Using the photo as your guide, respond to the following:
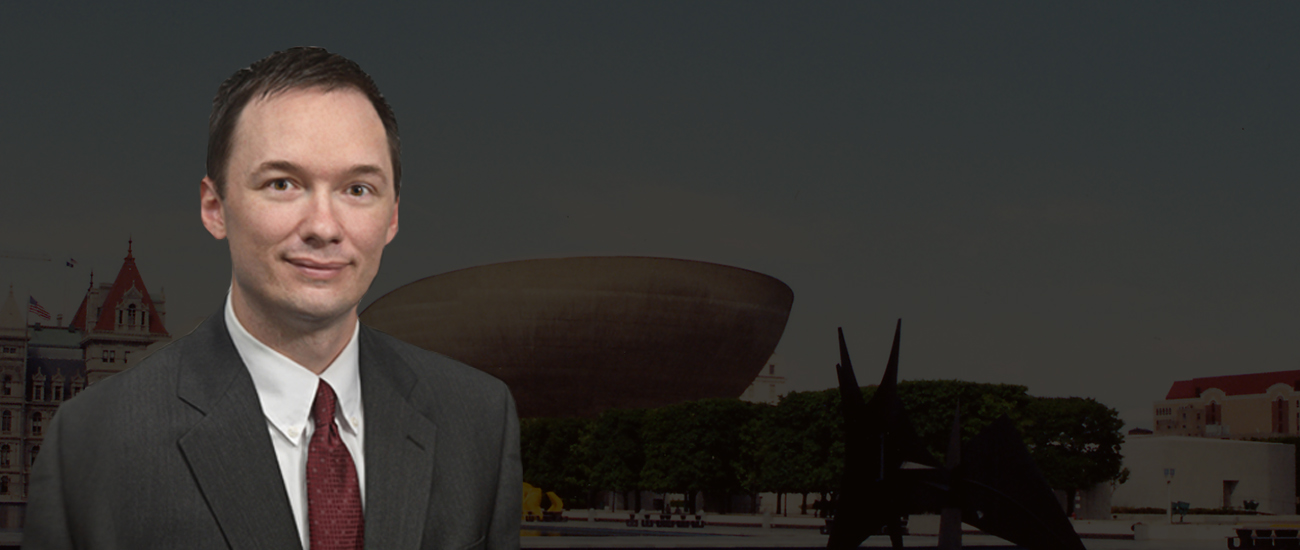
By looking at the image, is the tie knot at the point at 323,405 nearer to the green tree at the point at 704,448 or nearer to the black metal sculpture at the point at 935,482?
the black metal sculpture at the point at 935,482

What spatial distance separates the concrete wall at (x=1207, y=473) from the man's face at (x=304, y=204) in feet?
327

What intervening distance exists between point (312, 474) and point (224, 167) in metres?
0.74

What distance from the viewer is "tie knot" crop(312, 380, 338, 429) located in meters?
2.88

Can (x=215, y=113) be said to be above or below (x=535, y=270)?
below

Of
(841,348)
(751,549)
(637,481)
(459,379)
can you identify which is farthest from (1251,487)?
(459,379)

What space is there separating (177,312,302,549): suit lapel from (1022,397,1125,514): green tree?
76155 millimetres

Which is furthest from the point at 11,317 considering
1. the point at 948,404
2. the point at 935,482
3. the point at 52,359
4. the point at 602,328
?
the point at 935,482

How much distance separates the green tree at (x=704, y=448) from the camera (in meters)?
75.6

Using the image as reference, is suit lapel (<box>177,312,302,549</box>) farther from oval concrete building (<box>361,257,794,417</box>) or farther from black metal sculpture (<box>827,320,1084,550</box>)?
oval concrete building (<box>361,257,794,417</box>)

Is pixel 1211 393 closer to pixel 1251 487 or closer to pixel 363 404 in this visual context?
pixel 1251 487

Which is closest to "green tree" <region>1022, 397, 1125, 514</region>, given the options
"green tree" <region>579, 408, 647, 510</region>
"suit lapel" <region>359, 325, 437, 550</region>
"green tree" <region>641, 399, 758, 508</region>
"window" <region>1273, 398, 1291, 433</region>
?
"green tree" <region>641, 399, 758, 508</region>

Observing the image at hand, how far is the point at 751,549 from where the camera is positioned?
3531 cm

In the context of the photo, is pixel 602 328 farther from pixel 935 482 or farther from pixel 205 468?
pixel 205 468

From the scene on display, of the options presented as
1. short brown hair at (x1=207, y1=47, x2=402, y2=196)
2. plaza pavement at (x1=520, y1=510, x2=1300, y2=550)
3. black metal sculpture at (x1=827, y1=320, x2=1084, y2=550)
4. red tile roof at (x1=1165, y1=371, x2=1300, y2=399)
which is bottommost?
plaza pavement at (x1=520, y1=510, x2=1300, y2=550)
